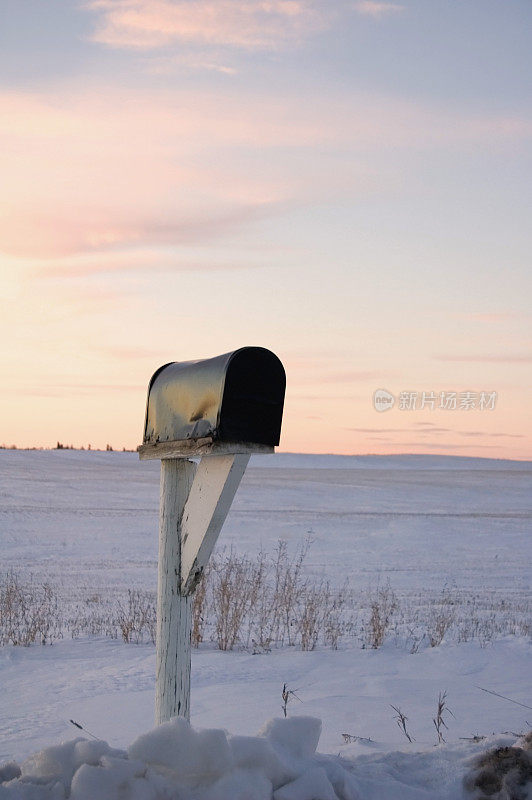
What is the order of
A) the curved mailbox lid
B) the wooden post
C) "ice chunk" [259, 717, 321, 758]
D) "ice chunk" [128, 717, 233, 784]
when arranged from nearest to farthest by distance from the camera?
1. "ice chunk" [128, 717, 233, 784]
2. "ice chunk" [259, 717, 321, 758]
3. the curved mailbox lid
4. the wooden post

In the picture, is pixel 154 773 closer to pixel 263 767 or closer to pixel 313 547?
pixel 263 767

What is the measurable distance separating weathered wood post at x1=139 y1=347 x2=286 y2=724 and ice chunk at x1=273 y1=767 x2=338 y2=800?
2.86 feet

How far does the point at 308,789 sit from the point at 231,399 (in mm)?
1211

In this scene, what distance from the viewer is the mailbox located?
2.73 meters

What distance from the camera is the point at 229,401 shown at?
2.74m

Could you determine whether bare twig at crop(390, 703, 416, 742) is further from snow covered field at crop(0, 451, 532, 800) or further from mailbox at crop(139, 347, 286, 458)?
mailbox at crop(139, 347, 286, 458)

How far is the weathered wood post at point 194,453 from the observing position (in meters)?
2.73

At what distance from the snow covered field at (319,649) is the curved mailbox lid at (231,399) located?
1.06m

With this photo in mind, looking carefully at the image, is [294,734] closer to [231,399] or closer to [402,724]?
[231,399]

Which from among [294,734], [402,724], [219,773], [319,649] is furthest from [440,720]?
[319,649]

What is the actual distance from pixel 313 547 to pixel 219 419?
38.2ft

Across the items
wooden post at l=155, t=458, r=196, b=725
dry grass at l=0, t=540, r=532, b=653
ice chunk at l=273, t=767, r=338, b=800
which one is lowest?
dry grass at l=0, t=540, r=532, b=653

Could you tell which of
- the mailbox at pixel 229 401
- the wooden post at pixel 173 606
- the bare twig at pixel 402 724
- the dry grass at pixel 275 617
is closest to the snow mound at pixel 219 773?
the bare twig at pixel 402 724

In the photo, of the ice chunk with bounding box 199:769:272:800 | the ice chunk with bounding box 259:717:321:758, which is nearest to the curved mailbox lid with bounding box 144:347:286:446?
the ice chunk with bounding box 259:717:321:758
